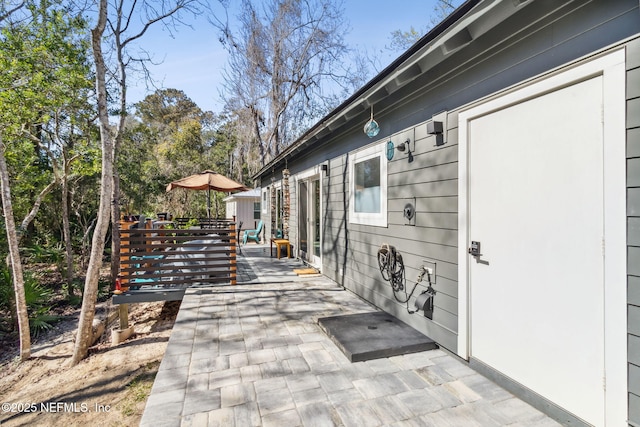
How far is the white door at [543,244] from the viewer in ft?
5.58

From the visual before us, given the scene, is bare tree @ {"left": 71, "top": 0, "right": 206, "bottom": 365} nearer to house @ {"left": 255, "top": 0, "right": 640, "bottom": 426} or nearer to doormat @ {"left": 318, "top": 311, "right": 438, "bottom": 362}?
doormat @ {"left": 318, "top": 311, "right": 438, "bottom": 362}

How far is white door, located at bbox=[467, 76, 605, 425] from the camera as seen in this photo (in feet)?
5.58

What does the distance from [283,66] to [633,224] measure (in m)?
15.4

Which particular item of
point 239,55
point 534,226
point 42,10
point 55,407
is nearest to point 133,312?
point 55,407

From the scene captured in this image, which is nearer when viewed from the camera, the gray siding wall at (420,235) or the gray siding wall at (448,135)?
the gray siding wall at (448,135)

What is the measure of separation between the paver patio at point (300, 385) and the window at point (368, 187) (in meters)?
1.47

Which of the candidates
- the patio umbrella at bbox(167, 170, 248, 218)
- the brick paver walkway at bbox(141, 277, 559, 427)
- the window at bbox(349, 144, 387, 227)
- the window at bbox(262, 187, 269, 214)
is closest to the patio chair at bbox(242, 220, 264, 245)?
the window at bbox(262, 187, 269, 214)

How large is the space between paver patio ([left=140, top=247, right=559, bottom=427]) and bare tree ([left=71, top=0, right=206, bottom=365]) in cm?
215

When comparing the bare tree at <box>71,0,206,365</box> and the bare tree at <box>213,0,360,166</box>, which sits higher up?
the bare tree at <box>213,0,360,166</box>

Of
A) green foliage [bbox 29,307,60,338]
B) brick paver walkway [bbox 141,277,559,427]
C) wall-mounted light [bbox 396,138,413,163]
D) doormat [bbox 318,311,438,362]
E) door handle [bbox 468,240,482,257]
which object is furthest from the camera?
green foliage [bbox 29,307,60,338]

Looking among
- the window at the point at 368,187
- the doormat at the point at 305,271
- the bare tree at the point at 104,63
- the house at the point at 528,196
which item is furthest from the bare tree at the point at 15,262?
the house at the point at 528,196

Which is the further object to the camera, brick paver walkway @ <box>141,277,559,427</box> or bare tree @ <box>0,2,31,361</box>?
bare tree @ <box>0,2,31,361</box>

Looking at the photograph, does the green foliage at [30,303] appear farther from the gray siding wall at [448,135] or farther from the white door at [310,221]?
the gray siding wall at [448,135]

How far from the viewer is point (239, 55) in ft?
48.7
